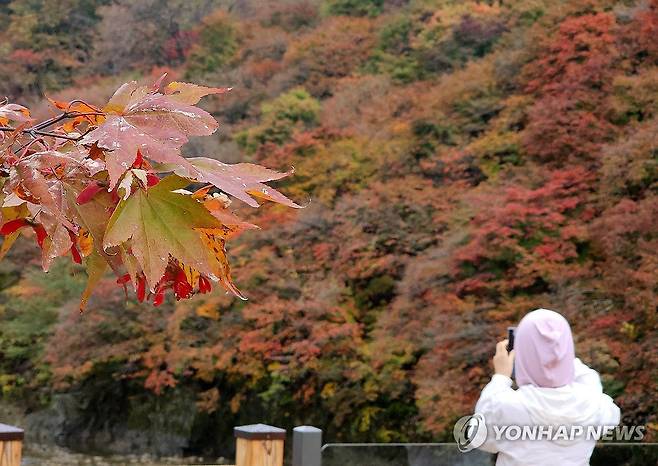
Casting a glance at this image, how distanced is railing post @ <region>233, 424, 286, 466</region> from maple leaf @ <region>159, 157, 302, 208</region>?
1529 millimetres

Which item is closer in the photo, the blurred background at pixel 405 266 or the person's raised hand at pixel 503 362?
the person's raised hand at pixel 503 362

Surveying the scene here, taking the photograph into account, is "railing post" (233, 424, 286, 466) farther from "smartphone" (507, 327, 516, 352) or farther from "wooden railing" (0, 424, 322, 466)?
"smartphone" (507, 327, 516, 352)

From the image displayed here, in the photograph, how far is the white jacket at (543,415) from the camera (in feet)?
4.42

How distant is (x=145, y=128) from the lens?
1.44 ft

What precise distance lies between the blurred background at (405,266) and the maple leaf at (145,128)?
4644 mm

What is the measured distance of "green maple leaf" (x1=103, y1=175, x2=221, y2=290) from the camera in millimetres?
421

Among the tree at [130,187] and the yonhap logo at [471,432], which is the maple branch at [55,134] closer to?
the tree at [130,187]

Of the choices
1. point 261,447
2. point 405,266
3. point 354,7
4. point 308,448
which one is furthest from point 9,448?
point 354,7

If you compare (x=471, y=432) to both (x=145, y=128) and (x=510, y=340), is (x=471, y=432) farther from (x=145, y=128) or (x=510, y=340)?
(x=145, y=128)

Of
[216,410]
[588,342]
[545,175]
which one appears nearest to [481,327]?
[588,342]

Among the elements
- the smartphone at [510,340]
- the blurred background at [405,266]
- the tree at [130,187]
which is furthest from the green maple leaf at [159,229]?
the blurred background at [405,266]

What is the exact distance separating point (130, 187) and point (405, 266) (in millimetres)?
7273

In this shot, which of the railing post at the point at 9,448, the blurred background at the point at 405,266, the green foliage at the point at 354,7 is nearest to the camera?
the railing post at the point at 9,448

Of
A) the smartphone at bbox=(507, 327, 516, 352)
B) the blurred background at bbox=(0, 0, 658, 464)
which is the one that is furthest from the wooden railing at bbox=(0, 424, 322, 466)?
the blurred background at bbox=(0, 0, 658, 464)
